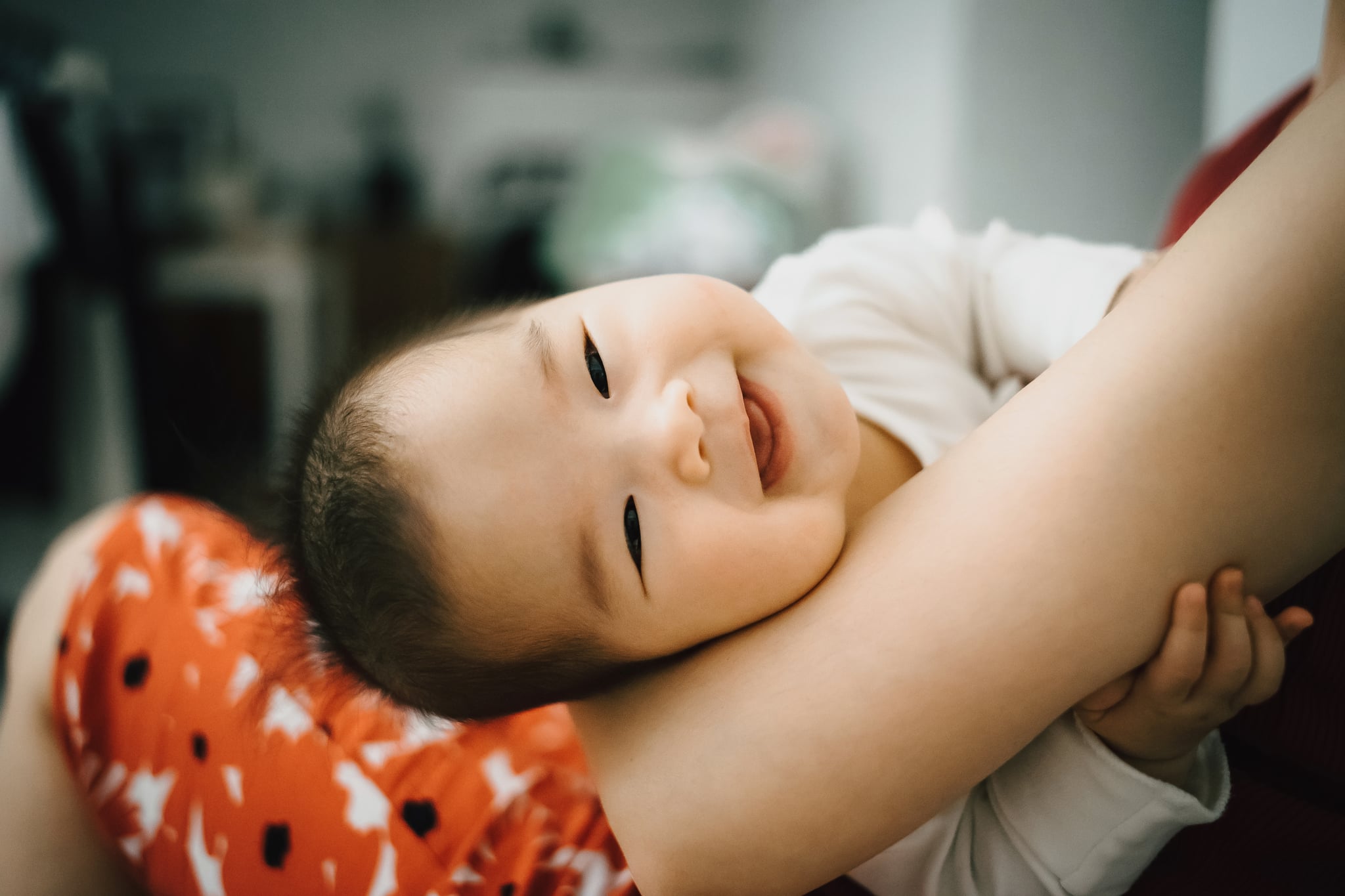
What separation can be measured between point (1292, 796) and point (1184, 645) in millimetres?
180

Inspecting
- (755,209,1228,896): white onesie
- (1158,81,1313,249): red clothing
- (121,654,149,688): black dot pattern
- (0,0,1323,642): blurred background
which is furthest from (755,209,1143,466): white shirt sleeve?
(121,654,149,688): black dot pattern

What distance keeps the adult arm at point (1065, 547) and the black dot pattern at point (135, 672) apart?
532mm

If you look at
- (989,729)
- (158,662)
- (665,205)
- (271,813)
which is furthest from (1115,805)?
(665,205)

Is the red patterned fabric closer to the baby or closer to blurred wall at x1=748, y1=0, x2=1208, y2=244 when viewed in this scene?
the baby

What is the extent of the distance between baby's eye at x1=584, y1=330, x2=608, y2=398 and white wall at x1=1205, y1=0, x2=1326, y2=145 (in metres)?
0.89

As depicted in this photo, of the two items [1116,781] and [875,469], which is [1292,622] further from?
[875,469]

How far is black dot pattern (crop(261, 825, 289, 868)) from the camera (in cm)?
60

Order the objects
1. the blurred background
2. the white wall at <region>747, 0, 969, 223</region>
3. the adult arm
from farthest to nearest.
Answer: the white wall at <region>747, 0, 969, 223</region>, the blurred background, the adult arm

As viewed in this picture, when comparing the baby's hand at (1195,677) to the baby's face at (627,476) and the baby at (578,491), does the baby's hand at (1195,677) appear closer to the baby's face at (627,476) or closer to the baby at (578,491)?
the baby at (578,491)

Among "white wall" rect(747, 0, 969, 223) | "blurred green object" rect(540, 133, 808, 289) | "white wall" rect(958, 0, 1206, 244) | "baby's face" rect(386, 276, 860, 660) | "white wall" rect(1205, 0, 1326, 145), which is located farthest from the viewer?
"blurred green object" rect(540, 133, 808, 289)

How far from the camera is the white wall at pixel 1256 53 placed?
0.98 meters

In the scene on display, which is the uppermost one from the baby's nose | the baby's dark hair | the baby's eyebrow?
the baby's eyebrow

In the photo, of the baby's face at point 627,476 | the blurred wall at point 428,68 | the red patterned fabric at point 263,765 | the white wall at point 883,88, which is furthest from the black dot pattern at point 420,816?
the blurred wall at point 428,68

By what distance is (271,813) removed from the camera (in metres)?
0.62
